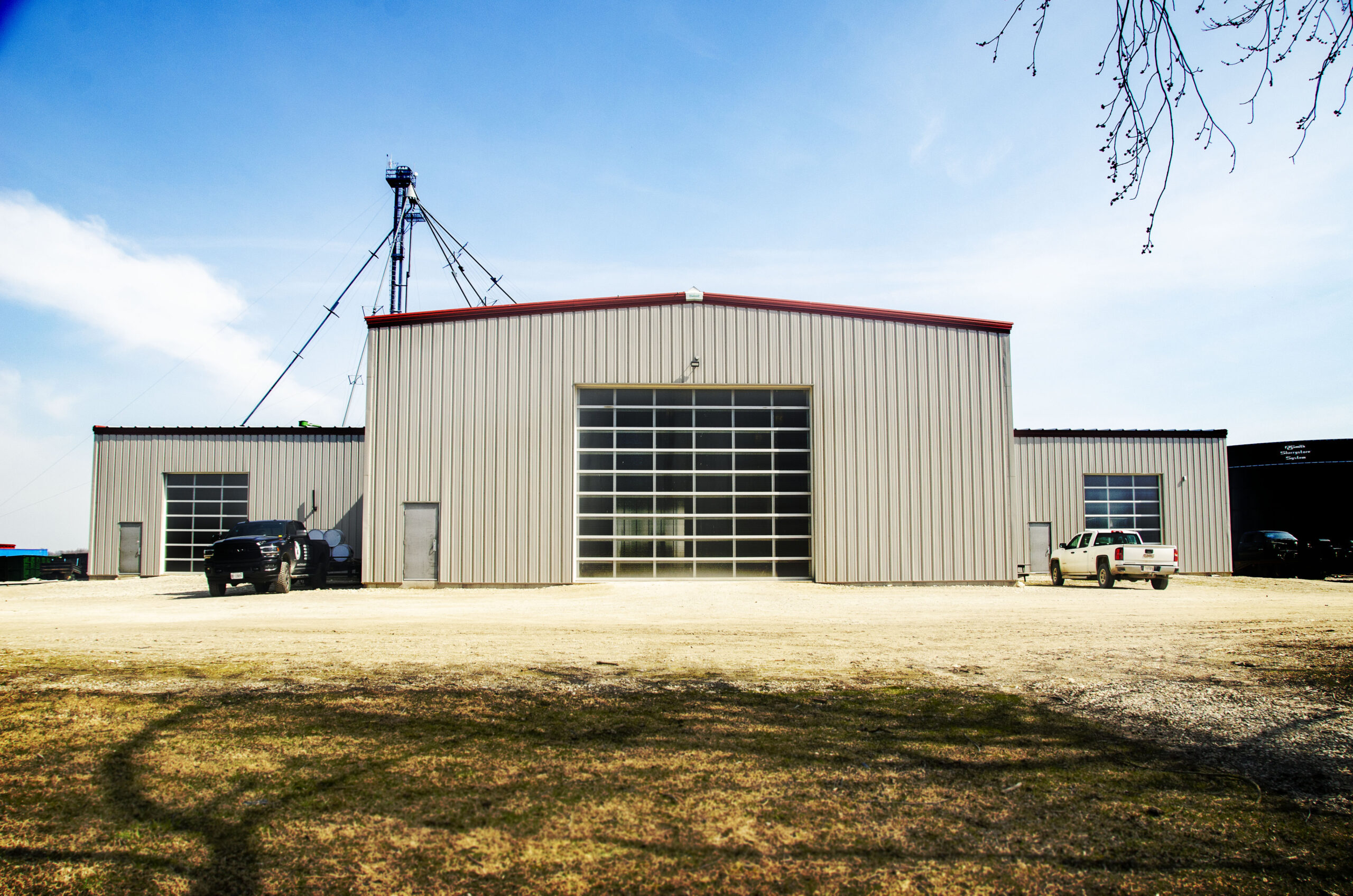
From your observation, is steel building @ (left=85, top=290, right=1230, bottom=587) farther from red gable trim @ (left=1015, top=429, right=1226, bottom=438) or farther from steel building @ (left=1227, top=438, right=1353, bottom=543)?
steel building @ (left=1227, top=438, right=1353, bottom=543)

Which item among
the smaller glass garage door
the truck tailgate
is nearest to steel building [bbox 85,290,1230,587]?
the truck tailgate

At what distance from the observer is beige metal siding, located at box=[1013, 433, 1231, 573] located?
2647cm

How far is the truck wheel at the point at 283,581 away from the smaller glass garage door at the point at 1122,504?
24.5 meters

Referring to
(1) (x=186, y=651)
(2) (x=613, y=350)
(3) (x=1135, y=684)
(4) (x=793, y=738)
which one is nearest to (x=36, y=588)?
(2) (x=613, y=350)

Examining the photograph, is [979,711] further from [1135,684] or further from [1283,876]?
[1283,876]

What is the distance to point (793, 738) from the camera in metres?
4.84

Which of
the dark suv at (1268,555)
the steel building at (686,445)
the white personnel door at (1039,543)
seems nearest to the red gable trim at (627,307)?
the steel building at (686,445)

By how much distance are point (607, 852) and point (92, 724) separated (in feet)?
12.3

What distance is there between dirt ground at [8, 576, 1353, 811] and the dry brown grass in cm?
82

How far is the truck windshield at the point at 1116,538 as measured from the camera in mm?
21641

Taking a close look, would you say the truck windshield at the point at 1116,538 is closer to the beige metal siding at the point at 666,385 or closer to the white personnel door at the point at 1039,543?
the beige metal siding at the point at 666,385

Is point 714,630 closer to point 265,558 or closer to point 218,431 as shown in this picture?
point 265,558

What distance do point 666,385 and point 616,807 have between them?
57.1 ft

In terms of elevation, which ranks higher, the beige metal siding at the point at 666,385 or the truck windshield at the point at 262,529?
the beige metal siding at the point at 666,385
